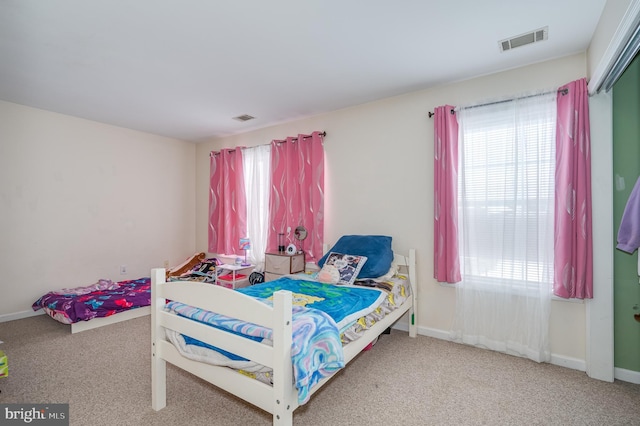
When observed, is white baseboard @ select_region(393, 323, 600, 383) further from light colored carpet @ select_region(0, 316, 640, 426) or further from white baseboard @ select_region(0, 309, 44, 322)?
white baseboard @ select_region(0, 309, 44, 322)

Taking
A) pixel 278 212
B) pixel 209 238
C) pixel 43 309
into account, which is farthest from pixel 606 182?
pixel 43 309

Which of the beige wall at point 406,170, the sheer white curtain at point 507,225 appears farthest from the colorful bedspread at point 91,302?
the sheer white curtain at point 507,225

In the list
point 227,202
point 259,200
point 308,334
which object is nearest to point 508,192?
point 308,334

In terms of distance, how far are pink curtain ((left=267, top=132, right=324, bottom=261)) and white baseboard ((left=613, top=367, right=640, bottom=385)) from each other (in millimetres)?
2885

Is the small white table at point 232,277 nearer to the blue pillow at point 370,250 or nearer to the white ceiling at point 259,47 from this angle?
the blue pillow at point 370,250

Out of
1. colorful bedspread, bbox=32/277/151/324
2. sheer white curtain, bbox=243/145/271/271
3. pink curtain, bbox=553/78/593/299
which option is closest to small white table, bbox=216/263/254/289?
sheer white curtain, bbox=243/145/271/271

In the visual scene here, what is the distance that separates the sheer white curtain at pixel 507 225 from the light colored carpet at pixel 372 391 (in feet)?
0.86

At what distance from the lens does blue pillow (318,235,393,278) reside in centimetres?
317

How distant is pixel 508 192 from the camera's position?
282 cm

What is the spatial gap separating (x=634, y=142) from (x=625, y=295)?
1172 millimetres

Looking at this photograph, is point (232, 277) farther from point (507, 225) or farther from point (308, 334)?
point (507, 225)

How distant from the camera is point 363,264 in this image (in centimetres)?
321

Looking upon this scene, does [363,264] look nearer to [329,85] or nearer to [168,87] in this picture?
[329,85]

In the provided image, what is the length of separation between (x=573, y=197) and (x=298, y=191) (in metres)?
2.91
